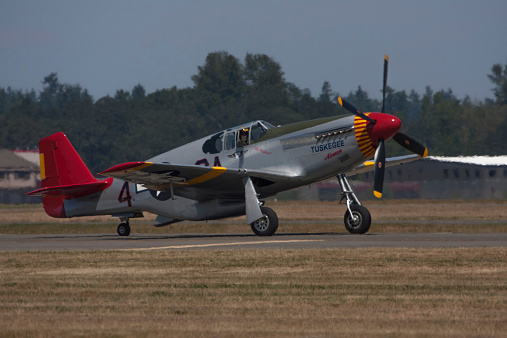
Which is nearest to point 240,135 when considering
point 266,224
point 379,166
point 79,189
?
point 266,224

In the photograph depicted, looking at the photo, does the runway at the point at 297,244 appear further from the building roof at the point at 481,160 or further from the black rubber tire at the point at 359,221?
the building roof at the point at 481,160

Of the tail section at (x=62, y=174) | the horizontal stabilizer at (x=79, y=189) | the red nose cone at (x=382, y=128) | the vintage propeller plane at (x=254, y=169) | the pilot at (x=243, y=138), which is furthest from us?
the tail section at (x=62, y=174)

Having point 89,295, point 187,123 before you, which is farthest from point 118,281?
point 187,123

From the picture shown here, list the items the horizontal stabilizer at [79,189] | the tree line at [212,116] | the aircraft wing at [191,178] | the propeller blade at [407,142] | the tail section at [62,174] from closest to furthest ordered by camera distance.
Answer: the aircraft wing at [191,178]
the propeller blade at [407,142]
the horizontal stabilizer at [79,189]
the tail section at [62,174]
the tree line at [212,116]

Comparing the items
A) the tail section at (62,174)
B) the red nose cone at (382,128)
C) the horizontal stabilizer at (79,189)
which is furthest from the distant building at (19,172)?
the red nose cone at (382,128)

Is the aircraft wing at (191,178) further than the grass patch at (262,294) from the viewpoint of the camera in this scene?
Yes

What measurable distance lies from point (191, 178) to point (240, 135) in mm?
1894

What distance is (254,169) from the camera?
2280 cm

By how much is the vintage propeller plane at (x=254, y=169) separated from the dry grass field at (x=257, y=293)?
16.5 feet

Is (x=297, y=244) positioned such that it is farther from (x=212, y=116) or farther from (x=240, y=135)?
(x=212, y=116)

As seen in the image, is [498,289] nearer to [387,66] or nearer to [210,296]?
[210,296]

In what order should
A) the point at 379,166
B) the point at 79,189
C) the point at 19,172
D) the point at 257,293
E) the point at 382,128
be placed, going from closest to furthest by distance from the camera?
the point at 257,293 < the point at 382,128 < the point at 379,166 < the point at 79,189 < the point at 19,172

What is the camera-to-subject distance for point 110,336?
851 centimetres

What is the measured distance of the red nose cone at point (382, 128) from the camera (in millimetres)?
21156
